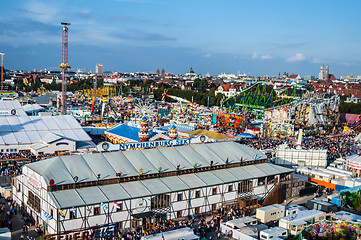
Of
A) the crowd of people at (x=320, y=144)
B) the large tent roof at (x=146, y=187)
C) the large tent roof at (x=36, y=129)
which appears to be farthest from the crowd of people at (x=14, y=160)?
the crowd of people at (x=320, y=144)

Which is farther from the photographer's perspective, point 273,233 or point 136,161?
point 136,161

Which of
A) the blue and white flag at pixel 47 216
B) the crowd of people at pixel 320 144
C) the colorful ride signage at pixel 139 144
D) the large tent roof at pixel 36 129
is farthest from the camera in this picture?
the crowd of people at pixel 320 144

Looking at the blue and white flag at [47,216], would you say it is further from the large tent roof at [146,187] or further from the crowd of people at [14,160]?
the crowd of people at [14,160]

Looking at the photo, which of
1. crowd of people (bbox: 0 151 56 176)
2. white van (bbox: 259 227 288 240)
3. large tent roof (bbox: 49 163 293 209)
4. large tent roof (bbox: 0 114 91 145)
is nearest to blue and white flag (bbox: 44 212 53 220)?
large tent roof (bbox: 49 163 293 209)

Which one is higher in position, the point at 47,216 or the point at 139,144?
the point at 139,144

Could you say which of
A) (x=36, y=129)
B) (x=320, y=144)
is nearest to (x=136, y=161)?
(x=36, y=129)

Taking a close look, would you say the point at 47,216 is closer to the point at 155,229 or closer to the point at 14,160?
the point at 155,229

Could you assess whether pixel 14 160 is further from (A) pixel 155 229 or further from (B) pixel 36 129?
(A) pixel 155 229

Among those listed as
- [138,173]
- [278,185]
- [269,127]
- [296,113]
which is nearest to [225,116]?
[269,127]

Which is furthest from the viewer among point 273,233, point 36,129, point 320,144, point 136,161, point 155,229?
point 320,144

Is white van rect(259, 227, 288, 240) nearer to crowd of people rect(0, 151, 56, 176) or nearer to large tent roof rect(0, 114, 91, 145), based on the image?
crowd of people rect(0, 151, 56, 176)

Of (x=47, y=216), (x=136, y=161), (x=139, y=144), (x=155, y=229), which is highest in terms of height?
(x=139, y=144)

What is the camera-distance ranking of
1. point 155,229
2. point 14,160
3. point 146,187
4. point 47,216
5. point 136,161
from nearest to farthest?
1. point 47,216
2. point 155,229
3. point 146,187
4. point 136,161
5. point 14,160
